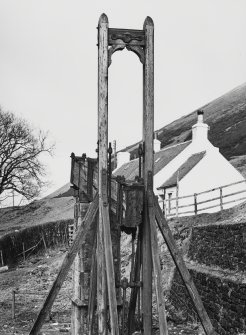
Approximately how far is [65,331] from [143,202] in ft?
25.1

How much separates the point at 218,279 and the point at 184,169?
17347 mm

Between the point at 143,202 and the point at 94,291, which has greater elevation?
the point at 143,202

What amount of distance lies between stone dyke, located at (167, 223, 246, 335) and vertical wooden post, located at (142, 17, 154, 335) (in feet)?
14.8

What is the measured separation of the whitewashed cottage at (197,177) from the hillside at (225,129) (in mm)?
24921

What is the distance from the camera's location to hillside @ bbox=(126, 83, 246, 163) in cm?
5944

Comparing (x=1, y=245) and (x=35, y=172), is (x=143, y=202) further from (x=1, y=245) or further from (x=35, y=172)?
(x=35, y=172)

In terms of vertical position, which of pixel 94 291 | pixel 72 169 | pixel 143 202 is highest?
pixel 72 169

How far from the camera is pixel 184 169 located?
2894cm

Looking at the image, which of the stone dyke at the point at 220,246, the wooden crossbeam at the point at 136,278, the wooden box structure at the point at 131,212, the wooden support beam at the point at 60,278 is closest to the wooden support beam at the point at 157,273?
the wooden box structure at the point at 131,212

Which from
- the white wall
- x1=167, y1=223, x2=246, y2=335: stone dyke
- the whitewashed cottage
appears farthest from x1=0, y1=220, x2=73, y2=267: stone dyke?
x1=167, y1=223, x2=246, y2=335: stone dyke

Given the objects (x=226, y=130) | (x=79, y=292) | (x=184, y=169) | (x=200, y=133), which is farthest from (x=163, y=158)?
(x=226, y=130)

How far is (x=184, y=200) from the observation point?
2689 centimetres

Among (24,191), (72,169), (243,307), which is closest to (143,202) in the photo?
(72,169)

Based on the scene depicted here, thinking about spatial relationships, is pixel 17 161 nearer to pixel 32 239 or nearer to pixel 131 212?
pixel 32 239
